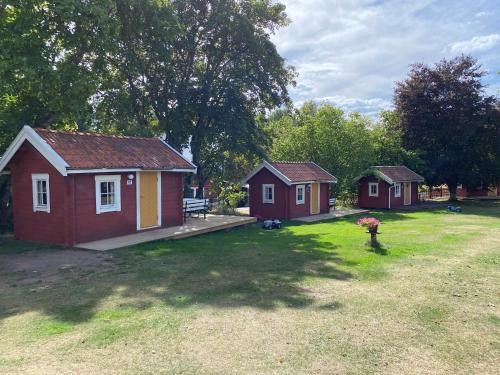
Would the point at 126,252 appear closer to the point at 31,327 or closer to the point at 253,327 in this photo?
the point at 31,327

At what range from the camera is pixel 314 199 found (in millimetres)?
26031

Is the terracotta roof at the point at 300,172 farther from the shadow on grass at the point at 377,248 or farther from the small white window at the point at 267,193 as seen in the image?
the shadow on grass at the point at 377,248

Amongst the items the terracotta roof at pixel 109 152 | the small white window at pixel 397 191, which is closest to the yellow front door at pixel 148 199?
the terracotta roof at pixel 109 152

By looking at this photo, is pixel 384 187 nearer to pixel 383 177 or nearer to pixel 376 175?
pixel 383 177

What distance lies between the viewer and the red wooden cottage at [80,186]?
1292 cm

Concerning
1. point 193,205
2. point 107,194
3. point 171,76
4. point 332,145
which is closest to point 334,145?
point 332,145

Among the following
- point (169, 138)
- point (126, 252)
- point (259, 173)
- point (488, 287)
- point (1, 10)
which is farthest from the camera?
point (169, 138)

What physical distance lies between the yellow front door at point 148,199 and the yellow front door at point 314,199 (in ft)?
40.3

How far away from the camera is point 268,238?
1562 cm

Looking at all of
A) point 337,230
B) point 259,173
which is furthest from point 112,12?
point 337,230

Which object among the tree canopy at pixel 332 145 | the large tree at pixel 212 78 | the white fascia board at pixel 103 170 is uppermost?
the large tree at pixel 212 78

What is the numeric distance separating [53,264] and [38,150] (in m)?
4.50

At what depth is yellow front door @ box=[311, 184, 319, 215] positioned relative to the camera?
2583 cm

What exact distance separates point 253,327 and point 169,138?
22144 mm
